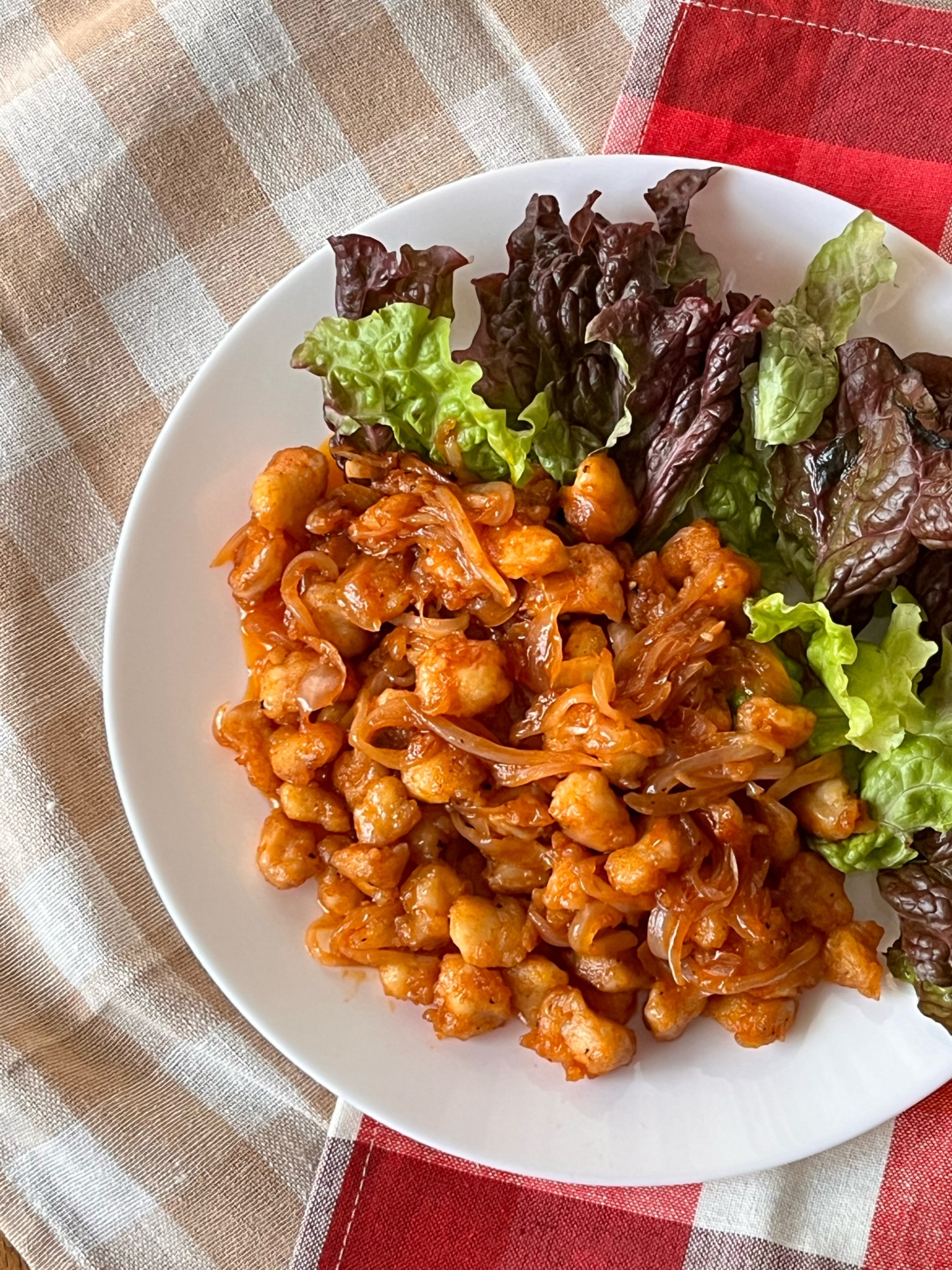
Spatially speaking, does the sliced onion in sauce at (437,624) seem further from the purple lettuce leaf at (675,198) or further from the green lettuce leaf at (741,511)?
the purple lettuce leaf at (675,198)

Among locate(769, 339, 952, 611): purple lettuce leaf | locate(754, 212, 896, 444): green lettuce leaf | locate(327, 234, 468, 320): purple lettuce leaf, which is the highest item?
locate(327, 234, 468, 320): purple lettuce leaf

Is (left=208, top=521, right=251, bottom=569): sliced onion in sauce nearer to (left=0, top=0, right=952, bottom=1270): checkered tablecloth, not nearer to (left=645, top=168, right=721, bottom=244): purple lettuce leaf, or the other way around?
(left=0, top=0, right=952, bottom=1270): checkered tablecloth

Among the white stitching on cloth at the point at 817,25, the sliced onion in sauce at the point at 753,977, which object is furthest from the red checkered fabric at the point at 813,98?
the sliced onion in sauce at the point at 753,977

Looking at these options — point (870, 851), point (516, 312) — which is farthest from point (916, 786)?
point (516, 312)

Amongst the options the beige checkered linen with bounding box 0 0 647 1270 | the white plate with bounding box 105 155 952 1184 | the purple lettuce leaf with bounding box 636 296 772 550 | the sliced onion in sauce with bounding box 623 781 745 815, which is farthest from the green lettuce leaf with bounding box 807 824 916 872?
the beige checkered linen with bounding box 0 0 647 1270

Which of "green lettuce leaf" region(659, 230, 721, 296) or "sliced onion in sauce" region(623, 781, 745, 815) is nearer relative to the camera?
"sliced onion in sauce" region(623, 781, 745, 815)

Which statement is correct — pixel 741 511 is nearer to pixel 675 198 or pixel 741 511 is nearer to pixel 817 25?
pixel 675 198
